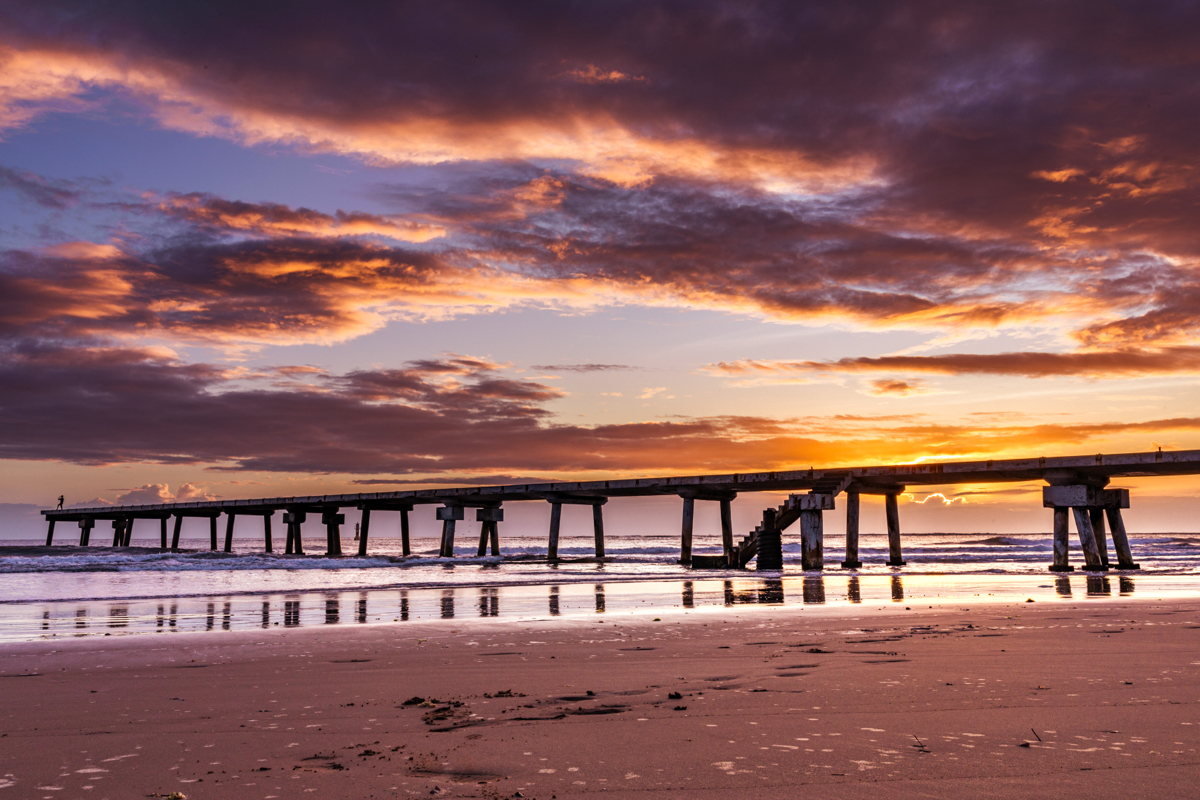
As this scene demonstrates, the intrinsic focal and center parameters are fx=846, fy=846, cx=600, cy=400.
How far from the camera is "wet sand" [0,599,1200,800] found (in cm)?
462

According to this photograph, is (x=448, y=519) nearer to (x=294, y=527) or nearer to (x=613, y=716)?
(x=294, y=527)

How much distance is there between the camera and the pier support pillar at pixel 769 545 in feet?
126

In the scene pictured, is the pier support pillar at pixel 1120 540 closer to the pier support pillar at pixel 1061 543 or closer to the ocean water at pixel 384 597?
the pier support pillar at pixel 1061 543

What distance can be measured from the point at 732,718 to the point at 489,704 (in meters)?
2.01

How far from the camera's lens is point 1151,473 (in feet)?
111

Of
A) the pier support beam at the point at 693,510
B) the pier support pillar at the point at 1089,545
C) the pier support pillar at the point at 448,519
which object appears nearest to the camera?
the pier support pillar at the point at 1089,545

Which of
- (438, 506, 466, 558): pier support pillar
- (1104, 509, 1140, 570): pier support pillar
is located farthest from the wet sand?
(438, 506, 466, 558): pier support pillar

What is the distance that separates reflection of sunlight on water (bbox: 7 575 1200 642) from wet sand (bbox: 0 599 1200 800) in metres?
3.19

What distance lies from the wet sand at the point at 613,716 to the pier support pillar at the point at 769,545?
89.4 feet

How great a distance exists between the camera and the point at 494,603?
18.3 meters

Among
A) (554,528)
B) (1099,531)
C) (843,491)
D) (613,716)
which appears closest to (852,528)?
(843,491)

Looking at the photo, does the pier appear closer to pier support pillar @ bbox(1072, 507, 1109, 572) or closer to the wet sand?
pier support pillar @ bbox(1072, 507, 1109, 572)

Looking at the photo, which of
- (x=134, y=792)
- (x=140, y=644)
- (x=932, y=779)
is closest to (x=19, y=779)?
(x=134, y=792)

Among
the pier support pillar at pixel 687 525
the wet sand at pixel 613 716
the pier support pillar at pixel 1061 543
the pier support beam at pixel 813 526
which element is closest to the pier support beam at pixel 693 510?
the pier support pillar at pixel 687 525
